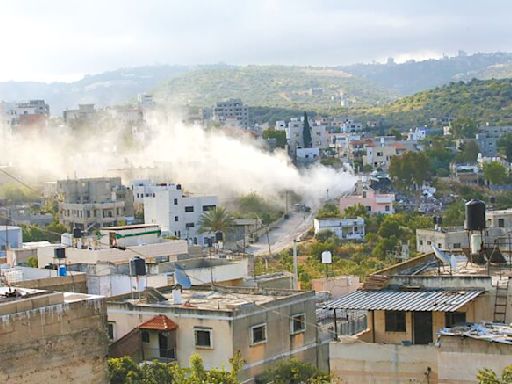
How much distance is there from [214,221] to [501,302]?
126 feet

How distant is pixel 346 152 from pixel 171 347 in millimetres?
76955

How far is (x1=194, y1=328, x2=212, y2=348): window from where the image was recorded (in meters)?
17.9

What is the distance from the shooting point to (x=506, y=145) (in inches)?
3514

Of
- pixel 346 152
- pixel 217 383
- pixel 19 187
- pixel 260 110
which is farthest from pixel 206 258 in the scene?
pixel 260 110

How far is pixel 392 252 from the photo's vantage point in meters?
49.9

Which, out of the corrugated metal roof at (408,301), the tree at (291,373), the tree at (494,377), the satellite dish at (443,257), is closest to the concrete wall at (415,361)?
the corrugated metal roof at (408,301)

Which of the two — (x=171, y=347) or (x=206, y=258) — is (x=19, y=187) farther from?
(x=171, y=347)

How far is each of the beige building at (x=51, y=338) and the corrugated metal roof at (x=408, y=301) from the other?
312 centimetres

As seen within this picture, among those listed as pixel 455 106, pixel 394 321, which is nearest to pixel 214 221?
pixel 394 321

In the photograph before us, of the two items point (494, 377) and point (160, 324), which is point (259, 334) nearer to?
point (160, 324)

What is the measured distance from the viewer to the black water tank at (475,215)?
1667 centimetres

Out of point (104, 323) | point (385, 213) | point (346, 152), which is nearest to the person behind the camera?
point (104, 323)

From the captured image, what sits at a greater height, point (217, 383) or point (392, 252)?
point (217, 383)

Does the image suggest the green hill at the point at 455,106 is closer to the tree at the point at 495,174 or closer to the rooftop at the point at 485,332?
the tree at the point at 495,174
